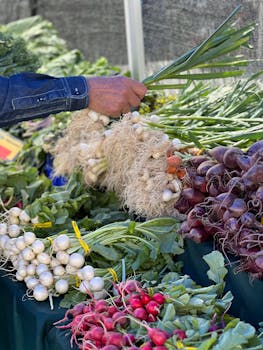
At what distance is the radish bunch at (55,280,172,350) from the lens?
→ 58.2 inches

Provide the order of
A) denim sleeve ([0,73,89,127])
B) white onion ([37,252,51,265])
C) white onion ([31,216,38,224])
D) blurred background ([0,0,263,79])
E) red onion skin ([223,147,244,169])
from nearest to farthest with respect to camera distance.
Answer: red onion skin ([223,147,244,169]) → white onion ([37,252,51,265]) → denim sleeve ([0,73,89,127]) → white onion ([31,216,38,224]) → blurred background ([0,0,263,79])

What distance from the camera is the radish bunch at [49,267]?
6.36 feet

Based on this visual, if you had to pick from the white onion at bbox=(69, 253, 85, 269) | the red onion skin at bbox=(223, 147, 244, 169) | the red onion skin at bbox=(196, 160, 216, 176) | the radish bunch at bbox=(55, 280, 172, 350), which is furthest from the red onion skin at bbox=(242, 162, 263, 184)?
the white onion at bbox=(69, 253, 85, 269)

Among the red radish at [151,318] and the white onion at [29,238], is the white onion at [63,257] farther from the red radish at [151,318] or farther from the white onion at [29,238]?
the red radish at [151,318]

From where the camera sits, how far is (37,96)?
7.48 feet

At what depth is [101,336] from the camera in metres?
1.54

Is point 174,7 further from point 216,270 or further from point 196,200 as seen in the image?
point 216,270

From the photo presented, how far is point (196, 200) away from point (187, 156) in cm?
28

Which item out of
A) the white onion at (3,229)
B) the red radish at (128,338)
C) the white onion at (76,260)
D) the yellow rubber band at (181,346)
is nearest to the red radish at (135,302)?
the red radish at (128,338)

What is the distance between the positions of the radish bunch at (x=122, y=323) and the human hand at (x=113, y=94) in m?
0.91

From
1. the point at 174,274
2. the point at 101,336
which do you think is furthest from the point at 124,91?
the point at 101,336

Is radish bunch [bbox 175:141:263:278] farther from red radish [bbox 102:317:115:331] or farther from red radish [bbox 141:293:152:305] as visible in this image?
red radish [bbox 102:317:115:331]

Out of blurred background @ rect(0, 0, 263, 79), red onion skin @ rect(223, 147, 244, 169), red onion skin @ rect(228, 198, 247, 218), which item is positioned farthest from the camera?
blurred background @ rect(0, 0, 263, 79)

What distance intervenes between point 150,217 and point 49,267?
41 centimetres
